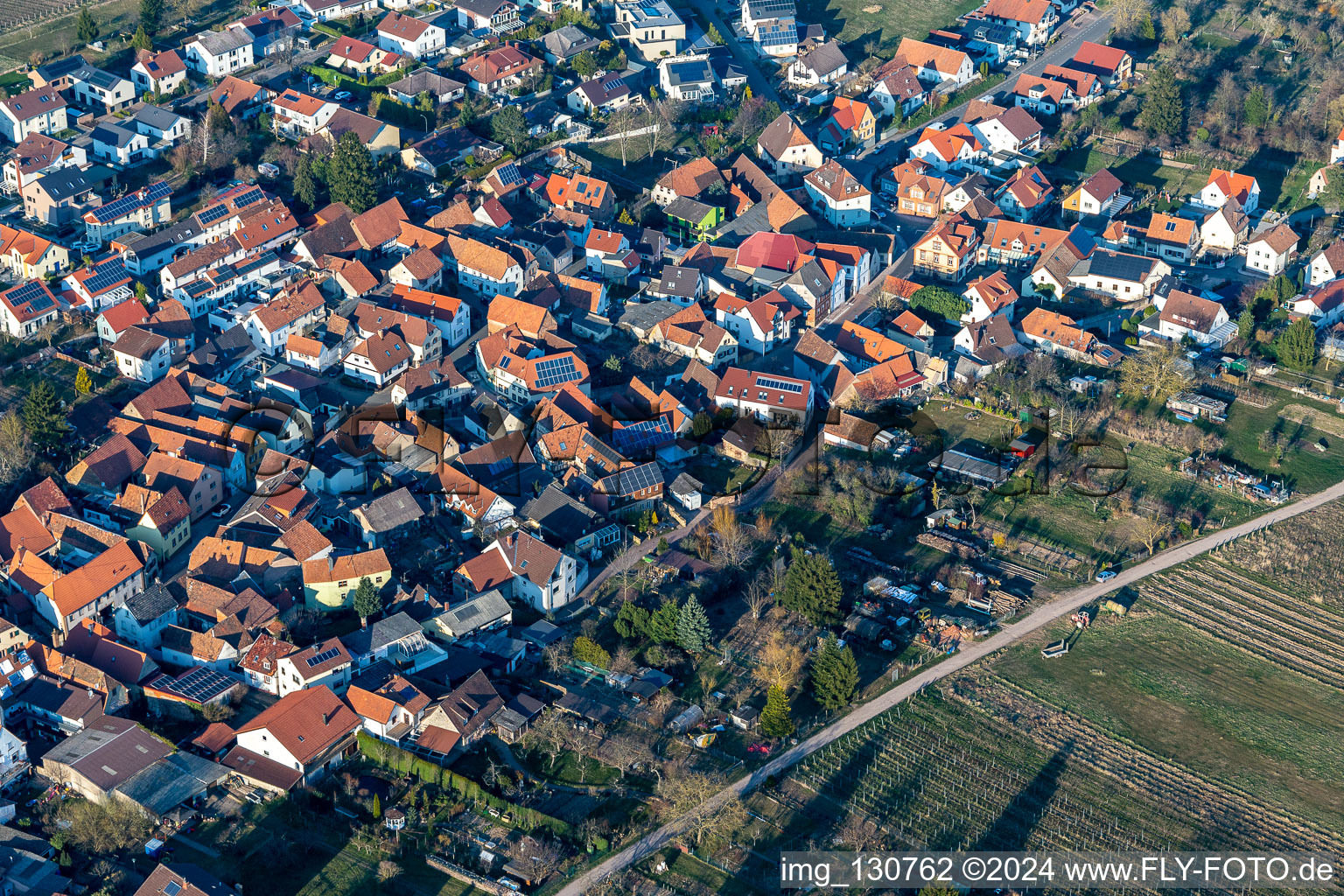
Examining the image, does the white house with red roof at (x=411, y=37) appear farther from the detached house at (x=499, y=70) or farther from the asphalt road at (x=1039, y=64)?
the asphalt road at (x=1039, y=64)

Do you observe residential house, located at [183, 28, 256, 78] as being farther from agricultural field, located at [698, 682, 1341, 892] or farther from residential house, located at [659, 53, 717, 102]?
agricultural field, located at [698, 682, 1341, 892]

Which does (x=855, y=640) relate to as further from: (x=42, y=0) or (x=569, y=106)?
(x=42, y=0)

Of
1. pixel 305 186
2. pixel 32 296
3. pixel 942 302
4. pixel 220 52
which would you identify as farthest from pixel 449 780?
pixel 220 52

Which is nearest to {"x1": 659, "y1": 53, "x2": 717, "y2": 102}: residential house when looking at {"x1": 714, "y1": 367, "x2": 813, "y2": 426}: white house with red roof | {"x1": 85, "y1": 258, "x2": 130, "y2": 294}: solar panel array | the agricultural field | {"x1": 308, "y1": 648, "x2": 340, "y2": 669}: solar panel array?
{"x1": 714, "y1": 367, "x2": 813, "y2": 426}: white house with red roof

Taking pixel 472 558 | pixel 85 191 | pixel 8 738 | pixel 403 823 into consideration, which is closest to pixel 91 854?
pixel 8 738

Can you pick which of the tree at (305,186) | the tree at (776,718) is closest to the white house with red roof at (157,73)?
the tree at (305,186)

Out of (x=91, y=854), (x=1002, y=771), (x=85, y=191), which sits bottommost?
(x=1002, y=771)
